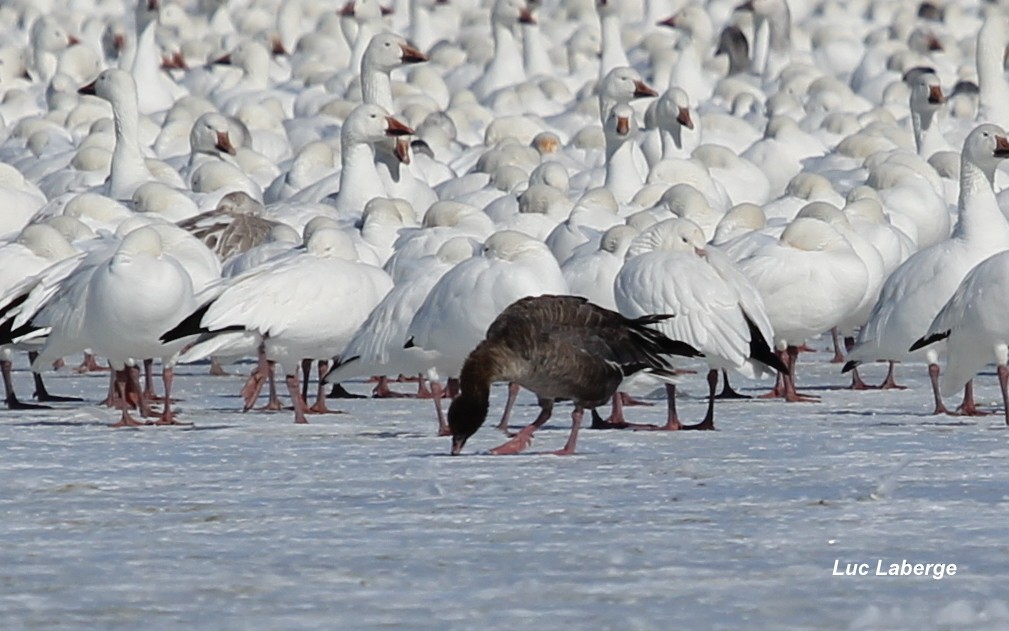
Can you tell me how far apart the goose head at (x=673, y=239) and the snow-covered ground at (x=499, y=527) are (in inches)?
35.8

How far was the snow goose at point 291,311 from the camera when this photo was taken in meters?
9.71

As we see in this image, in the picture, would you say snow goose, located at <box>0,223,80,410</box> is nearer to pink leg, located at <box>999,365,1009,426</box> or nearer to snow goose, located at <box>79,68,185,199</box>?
pink leg, located at <box>999,365,1009,426</box>

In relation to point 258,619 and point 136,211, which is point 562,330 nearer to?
point 258,619

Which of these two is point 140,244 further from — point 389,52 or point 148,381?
point 389,52

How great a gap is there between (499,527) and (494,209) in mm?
9255

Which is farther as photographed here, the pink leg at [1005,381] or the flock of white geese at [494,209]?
the flock of white geese at [494,209]

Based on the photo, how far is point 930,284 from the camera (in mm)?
10375

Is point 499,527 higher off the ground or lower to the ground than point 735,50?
lower

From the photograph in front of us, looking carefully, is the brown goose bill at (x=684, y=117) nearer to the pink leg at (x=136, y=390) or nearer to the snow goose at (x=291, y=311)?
the snow goose at (x=291, y=311)

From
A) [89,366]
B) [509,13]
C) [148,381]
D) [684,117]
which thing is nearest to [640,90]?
[684,117]

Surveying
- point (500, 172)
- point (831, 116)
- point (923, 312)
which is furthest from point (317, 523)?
point (831, 116)

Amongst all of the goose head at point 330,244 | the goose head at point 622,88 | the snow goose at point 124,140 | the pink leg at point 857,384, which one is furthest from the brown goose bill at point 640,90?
the goose head at point 330,244

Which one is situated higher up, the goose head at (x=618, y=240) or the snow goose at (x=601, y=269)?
the goose head at (x=618, y=240)

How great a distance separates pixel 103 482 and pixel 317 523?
1189 millimetres
